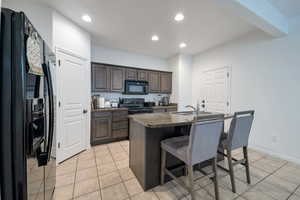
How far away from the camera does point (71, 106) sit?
263 cm

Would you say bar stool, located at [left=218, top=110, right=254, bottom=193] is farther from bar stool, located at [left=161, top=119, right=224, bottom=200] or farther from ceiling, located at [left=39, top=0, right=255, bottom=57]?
ceiling, located at [left=39, top=0, right=255, bottom=57]

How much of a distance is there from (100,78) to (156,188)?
9.39 ft

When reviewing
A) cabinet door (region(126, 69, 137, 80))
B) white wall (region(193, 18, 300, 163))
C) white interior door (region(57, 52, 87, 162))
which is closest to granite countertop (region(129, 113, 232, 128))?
white interior door (region(57, 52, 87, 162))

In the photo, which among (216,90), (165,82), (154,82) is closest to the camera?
(216,90)

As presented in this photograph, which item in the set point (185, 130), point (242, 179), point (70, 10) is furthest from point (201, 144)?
point (70, 10)

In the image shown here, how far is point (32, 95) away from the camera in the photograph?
0.87 m

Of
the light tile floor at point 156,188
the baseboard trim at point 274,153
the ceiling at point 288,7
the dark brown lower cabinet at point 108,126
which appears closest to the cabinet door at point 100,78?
the dark brown lower cabinet at point 108,126

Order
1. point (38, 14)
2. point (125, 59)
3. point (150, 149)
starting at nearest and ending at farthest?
point (150, 149), point (38, 14), point (125, 59)

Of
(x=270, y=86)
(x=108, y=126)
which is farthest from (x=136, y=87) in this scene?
(x=270, y=86)

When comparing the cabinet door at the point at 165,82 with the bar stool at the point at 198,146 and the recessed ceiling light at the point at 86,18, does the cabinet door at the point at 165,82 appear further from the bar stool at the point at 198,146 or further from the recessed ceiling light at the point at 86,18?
the bar stool at the point at 198,146

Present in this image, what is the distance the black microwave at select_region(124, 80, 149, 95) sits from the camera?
3945 millimetres

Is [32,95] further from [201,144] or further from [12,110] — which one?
[201,144]

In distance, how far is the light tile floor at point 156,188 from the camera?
165cm

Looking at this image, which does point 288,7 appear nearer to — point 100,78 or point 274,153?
point 274,153
